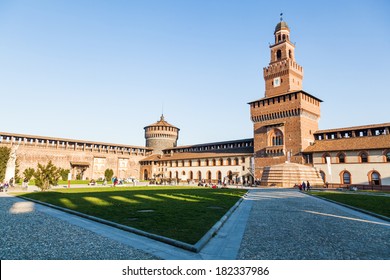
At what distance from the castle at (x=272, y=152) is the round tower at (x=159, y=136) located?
2.20 metres

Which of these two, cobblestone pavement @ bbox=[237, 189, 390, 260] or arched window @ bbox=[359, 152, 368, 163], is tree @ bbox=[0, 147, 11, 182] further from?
arched window @ bbox=[359, 152, 368, 163]

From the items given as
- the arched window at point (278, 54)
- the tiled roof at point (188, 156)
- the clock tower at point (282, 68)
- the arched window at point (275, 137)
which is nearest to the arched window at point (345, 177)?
the arched window at point (275, 137)

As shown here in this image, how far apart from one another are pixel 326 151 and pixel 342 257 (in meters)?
39.0

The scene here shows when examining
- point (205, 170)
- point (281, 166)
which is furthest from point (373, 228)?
point (205, 170)

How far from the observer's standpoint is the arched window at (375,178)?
119 ft

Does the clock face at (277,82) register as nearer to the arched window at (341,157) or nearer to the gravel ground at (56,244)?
the arched window at (341,157)

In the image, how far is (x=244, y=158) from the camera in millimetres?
52375

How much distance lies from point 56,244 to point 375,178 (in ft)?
137

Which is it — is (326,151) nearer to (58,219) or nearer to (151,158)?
(58,219)

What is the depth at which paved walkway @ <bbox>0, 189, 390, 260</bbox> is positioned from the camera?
18.7 ft

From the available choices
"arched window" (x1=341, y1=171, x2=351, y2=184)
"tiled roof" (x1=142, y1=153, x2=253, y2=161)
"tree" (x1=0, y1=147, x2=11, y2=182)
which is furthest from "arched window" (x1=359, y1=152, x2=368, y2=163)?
"tree" (x1=0, y1=147, x2=11, y2=182)

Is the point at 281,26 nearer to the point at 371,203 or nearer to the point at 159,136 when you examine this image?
the point at 159,136

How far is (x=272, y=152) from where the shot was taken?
46094 millimetres

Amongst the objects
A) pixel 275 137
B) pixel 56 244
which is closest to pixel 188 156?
pixel 275 137
